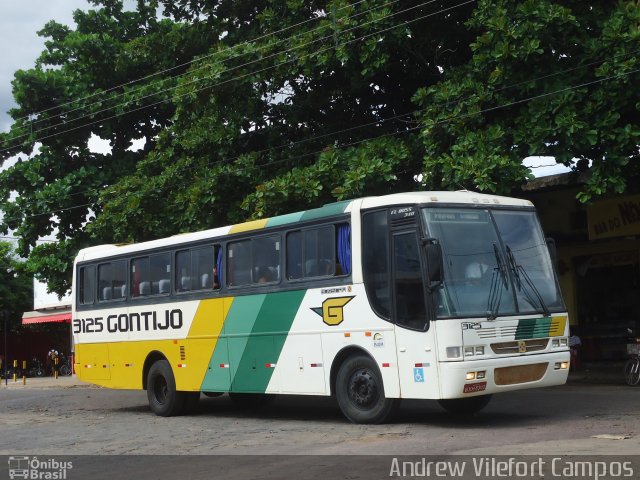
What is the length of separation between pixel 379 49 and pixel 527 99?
3.18 m

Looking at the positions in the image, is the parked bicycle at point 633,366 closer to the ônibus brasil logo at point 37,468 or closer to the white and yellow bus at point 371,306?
the white and yellow bus at point 371,306

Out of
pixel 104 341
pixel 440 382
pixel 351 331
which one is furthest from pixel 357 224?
pixel 104 341

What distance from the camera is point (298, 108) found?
73.5 ft

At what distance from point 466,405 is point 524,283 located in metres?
2.38

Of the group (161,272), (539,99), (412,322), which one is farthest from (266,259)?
(539,99)

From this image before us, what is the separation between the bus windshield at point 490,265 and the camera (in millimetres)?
12086

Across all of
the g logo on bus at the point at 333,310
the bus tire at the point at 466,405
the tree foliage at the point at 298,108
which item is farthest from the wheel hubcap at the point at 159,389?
the bus tire at the point at 466,405

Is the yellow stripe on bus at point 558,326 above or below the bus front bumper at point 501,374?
above

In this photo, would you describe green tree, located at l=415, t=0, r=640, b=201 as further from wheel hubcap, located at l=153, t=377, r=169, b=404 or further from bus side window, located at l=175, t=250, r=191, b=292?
wheel hubcap, located at l=153, t=377, r=169, b=404

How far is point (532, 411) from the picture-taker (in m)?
Answer: 14.1

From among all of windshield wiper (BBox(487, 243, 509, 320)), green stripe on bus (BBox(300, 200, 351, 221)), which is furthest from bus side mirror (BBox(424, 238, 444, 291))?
green stripe on bus (BBox(300, 200, 351, 221))

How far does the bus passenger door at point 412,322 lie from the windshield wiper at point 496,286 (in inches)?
34.1

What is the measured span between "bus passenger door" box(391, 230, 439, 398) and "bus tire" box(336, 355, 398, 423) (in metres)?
0.50

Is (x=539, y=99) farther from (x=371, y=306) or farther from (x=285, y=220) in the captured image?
(x=371, y=306)
